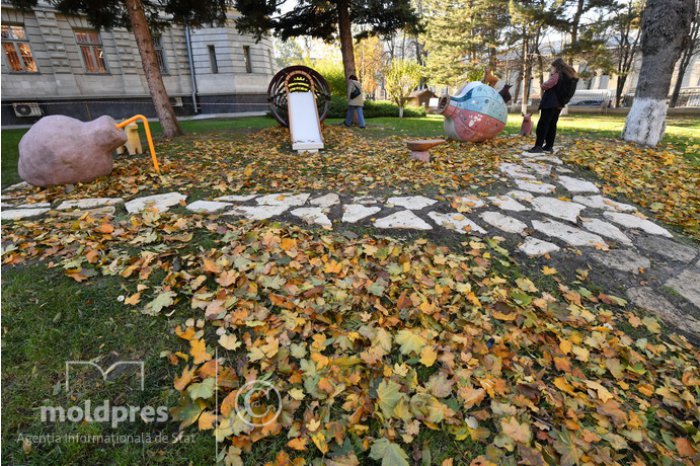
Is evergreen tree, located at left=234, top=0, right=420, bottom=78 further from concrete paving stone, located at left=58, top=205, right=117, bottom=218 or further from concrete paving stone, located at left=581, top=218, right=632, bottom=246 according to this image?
concrete paving stone, located at left=581, top=218, right=632, bottom=246

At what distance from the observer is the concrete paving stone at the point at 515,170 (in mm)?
5040

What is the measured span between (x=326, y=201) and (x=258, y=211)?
0.83 metres

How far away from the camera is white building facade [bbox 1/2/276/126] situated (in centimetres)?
1650

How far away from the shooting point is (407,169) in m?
5.38

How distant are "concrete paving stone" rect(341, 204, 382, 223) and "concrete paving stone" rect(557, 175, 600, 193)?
291 centimetres

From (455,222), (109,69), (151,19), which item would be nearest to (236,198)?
(455,222)

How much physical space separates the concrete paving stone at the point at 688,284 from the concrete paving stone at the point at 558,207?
1028 millimetres

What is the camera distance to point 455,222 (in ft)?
11.7

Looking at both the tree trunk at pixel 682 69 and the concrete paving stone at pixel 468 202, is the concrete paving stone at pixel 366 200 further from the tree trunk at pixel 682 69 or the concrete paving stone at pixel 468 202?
the tree trunk at pixel 682 69

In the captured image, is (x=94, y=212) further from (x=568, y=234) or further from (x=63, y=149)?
(x=568, y=234)

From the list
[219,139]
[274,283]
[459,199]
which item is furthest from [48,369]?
[219,139]

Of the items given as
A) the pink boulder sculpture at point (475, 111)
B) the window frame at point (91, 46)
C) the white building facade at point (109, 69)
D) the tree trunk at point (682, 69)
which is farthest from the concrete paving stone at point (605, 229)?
the tree trunk at point (682, 69)

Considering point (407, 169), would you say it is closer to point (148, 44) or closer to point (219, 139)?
point (219, 139)

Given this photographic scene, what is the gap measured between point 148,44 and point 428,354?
914 centimetres
